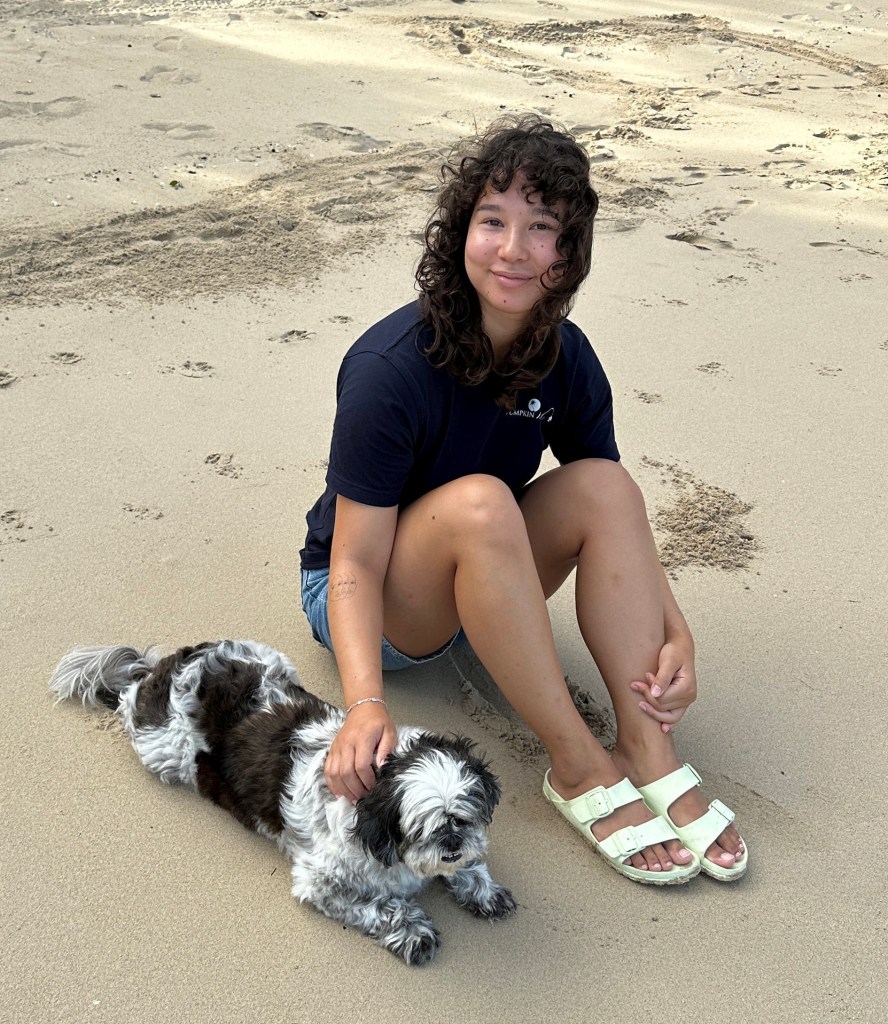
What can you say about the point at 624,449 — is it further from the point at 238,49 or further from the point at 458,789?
the point at 238,49

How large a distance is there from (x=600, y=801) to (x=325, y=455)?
182 cm

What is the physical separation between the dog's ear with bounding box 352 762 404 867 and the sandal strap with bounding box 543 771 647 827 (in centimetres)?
56

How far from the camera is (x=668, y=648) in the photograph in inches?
99.6

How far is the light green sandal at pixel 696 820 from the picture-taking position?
94.0 inches

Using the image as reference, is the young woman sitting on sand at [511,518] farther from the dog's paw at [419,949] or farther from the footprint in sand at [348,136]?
the footprint in sand at [348,136]

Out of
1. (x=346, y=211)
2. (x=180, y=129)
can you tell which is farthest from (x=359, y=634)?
(x=180, y=129)

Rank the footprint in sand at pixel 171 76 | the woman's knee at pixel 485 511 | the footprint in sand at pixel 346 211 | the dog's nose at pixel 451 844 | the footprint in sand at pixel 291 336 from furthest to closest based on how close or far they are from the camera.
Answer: the footprint in sand at pixel 171 76, the footprint in sand at pixel 346 211, the footprint in sand at pixel 291 336, the woman's knee at pixel 485 511, the dog's nose at pixel 451 844

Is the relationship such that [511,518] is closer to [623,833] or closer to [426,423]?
[426,423]

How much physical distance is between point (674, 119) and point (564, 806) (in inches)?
233

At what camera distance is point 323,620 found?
2.67 m

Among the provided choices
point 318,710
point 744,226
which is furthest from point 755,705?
point 744,226

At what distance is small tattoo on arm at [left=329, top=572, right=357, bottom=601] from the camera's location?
2.37m

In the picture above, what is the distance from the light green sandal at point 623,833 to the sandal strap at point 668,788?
5 cm

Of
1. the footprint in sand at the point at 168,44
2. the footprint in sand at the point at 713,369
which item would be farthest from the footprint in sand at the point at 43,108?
the footprint in sand at the point at 713,369
